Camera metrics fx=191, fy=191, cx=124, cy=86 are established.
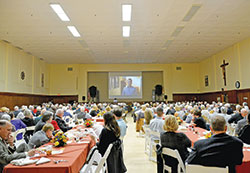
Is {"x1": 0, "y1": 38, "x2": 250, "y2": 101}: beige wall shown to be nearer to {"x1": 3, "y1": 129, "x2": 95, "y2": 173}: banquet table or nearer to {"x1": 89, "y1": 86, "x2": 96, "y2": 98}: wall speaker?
{"x1": 89, "y1": 86, "x2": 96, "y2": 98}: wall speaker

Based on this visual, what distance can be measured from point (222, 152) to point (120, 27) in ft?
35.9

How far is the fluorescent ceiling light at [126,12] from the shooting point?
375 inches

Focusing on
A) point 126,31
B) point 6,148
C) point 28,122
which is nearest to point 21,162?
point 6,148

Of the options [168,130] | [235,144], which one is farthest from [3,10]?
[235,144]

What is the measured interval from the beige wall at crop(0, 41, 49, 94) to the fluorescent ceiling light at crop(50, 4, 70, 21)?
22.6 feet

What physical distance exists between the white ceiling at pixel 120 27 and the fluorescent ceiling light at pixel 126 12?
225 mm

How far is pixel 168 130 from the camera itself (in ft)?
10.5

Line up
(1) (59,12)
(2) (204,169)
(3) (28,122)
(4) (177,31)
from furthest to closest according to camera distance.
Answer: (4) (177,31) → (1) (59,12) → (3) (28,122) → (2) (204,169)

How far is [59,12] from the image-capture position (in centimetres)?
997

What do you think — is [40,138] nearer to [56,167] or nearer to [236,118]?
[56,167]

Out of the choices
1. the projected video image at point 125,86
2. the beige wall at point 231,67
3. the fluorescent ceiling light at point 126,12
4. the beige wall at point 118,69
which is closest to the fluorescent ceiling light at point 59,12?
the fluorescent ceiling light at point 126,12

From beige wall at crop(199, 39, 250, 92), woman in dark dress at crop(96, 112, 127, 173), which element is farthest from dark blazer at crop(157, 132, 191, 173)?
beige wall at crop(199, 39, 250, 92)

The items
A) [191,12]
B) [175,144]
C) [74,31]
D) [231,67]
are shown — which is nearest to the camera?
[175,144]

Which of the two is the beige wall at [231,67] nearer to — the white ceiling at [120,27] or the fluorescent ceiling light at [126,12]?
the white ceiling at [120,27]
